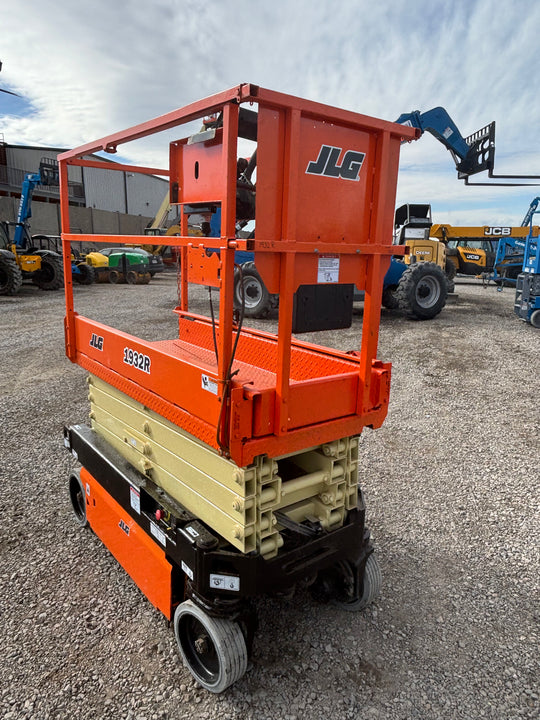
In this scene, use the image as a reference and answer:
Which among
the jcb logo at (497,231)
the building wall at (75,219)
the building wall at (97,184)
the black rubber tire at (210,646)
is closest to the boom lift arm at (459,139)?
the jcb logo at (497,231)

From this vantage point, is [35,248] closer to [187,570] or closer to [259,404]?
[187,570]

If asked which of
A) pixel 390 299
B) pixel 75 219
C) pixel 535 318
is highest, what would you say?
pixel 75 219

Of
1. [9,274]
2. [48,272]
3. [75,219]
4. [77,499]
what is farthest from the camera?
[75,219]

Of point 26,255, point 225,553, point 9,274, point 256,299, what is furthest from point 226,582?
point 26,255

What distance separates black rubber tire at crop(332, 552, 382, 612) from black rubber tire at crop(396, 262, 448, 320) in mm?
9209

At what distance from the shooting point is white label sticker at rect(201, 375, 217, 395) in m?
2.09

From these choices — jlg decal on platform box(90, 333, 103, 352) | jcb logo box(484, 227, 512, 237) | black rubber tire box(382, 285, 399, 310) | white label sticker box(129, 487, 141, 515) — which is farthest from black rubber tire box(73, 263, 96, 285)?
white label sticker box(129, 487, 141, 515)

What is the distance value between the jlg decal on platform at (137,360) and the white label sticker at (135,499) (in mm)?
701

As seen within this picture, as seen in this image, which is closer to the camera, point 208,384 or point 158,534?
point 208,384

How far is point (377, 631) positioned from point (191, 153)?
2.67m

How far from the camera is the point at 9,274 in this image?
49.4ft

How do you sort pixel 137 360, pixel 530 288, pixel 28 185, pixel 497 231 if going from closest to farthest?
1. pixel 137 360
2. pixel 530 288
3. pixel 28 185
4. pixel 497 231

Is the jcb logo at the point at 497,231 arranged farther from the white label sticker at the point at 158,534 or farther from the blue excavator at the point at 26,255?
the white label sticker at the point at 158,534

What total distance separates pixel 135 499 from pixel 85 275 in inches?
704
